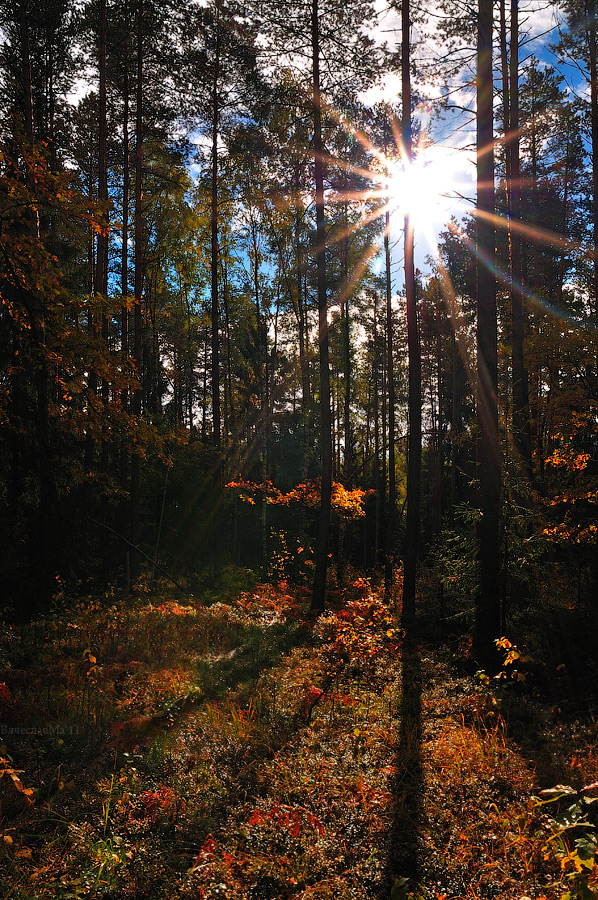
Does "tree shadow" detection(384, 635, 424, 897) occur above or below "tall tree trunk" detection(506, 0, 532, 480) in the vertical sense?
below

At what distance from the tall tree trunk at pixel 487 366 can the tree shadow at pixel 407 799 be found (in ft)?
5.51

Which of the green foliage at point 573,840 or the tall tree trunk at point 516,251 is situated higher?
the tall tree trunk at point 516,251

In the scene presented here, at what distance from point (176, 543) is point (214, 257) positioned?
985 cm

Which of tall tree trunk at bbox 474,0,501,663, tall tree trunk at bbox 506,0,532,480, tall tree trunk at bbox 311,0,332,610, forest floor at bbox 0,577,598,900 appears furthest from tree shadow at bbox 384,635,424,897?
tall tree trunk at bbox 506,0,532,480

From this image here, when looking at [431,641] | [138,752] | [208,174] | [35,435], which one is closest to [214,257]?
[208,174]

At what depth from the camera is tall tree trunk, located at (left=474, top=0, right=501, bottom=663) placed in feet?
24.1

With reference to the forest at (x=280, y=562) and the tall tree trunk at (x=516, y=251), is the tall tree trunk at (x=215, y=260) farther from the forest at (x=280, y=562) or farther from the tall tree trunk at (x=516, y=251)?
the tall tree trunk at (x=516, y=251)

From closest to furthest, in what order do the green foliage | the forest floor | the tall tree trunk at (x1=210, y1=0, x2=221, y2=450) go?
the green foliage
the forest floor
the tall tree trunk at (x1=210, y1=0, x2=221, y2=450)

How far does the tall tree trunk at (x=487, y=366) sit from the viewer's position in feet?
24.1

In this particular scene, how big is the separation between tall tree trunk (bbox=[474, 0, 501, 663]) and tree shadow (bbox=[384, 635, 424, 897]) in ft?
5.51

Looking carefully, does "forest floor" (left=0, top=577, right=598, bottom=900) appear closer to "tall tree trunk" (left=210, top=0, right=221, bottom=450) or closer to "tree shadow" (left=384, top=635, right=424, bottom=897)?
"tree shadow" (left=384, top=635, right=424, bottom=897)

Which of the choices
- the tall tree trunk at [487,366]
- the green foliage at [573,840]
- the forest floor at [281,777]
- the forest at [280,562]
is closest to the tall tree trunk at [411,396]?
the forest at [280,562]

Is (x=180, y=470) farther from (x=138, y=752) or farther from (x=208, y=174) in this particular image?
(x=138, y=752)

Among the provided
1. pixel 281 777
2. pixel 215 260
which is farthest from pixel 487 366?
pixel 215 260
